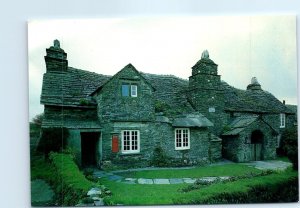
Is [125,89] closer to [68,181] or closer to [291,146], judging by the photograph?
[68,181]

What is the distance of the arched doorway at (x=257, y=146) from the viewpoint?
261 inches

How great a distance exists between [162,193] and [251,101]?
2.62 metres

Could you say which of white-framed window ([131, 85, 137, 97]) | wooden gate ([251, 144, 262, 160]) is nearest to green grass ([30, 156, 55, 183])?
white-framed window ([131, 85, 137, 97])

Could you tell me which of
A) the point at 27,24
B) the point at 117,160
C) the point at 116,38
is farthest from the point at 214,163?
the point at 27,24

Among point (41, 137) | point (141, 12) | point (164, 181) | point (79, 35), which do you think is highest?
point (141, 12)

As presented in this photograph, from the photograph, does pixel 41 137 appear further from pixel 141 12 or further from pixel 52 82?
pixel 141 12

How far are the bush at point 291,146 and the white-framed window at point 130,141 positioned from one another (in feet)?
9.82

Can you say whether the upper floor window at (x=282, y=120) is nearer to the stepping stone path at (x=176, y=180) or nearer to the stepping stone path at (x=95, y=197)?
the stepping stone path at (x=176, y=180)

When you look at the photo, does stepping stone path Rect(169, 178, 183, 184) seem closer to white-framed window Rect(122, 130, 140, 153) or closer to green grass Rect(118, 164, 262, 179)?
green grass Rect(118, 164, 262, 179)

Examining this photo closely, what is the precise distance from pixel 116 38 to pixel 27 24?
1735mm

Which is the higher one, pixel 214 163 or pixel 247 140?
pixel 247 140

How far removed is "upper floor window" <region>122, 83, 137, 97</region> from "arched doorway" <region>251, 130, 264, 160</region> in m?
2.63

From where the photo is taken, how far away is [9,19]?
610cm

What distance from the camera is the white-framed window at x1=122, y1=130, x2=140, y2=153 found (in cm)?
650
